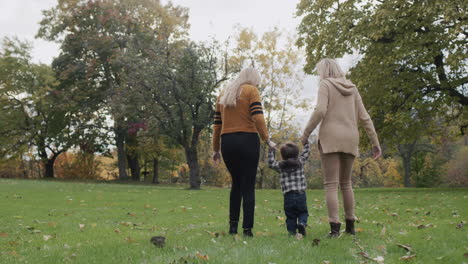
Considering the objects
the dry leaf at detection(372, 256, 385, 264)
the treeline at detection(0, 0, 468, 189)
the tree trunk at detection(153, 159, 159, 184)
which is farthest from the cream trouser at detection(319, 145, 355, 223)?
the tree trunk at detection(153, 159, 159, 184)

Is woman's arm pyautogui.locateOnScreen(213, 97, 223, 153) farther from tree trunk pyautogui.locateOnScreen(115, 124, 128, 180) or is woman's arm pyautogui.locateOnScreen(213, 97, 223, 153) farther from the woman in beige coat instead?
tree trunk pyautogui.locateOnScreen(115, 124, 128, 180)

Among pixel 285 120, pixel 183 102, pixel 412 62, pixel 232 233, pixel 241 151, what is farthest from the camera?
pixel 285 120

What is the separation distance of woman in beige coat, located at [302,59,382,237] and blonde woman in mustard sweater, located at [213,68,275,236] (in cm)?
73

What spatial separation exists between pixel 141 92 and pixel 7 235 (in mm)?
18535

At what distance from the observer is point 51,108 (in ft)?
124

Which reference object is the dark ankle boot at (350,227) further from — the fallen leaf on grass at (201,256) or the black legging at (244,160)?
the fallen leaf on grass at (201,256)

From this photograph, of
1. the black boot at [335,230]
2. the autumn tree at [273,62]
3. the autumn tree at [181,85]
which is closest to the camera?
the black boot at [335,230]

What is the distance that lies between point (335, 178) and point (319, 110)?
959 millimetres

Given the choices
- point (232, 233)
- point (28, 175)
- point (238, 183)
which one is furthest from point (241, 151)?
point (28, 175)

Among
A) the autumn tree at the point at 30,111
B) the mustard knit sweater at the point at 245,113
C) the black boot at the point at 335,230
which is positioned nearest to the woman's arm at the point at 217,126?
the mustard knit sweater at the point at 245,113

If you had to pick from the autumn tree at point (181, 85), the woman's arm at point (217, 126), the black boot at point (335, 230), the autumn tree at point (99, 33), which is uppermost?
the autumn tree at point (99, 33)

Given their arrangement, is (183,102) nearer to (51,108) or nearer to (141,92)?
(141,92)

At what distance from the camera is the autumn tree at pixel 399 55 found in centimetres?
1777

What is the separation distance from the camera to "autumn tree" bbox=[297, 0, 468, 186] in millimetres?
17766
